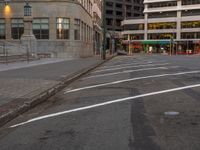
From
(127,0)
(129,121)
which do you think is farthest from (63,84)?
(127,0)

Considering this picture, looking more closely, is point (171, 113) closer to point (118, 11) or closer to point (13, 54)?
point (13, 54)

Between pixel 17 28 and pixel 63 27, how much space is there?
5427mm

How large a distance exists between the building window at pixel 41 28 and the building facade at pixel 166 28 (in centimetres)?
7106

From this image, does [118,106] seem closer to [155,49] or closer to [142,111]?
[142,111]

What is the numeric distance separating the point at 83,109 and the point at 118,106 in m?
0.91

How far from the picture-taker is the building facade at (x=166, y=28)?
112875mm

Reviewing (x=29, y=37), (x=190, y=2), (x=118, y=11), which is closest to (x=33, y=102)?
(x=29, y=37)

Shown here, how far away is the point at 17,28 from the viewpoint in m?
47.2

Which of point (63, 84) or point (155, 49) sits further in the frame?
point (155, 49)

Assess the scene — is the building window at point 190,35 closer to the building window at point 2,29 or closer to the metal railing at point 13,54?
the building window at point 2,29

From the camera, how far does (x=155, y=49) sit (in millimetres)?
122062

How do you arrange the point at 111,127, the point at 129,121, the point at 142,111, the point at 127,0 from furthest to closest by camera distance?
the point at 127,0, the point at 142,111, the point at 129,121, the point at 111,127

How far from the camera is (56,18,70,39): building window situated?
46.7m

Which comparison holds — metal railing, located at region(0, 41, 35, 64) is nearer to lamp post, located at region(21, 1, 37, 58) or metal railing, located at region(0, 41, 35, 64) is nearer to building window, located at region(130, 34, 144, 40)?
lamp post, located at region(21, 1, 37, 58)
